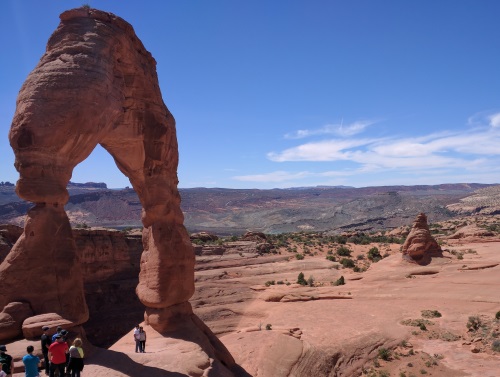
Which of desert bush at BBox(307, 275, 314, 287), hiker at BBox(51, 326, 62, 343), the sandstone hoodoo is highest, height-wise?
the sandstone hoodoo

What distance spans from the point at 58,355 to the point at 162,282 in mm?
4947

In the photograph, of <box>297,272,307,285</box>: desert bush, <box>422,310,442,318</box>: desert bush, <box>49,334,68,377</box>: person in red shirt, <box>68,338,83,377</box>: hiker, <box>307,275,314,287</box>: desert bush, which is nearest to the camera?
<box>49,334,68,377</box>: person in red shirt

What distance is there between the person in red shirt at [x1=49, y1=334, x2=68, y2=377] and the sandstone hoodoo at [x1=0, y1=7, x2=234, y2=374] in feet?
3.05

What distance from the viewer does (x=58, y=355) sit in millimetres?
7109

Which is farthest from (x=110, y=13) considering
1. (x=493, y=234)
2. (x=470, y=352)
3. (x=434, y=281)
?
(x=493, y=234)

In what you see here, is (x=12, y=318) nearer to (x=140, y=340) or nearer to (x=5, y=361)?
(x=5, y=361)

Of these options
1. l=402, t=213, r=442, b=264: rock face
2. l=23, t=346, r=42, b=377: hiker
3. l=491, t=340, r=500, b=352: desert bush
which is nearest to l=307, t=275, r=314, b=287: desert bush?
l=402, t=213, r=442, b=264: rock face

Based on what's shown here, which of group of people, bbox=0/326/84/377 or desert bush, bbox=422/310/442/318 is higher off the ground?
group of people, bbox=0/326/84/377

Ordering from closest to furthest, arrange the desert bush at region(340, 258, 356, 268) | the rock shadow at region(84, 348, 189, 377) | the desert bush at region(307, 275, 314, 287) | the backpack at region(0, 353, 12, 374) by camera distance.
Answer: the backpack at region(0, 353, 12, 374)
the rock shadow at region(84, 348, 189, 377)
the desert bush at region(307, 275, 314, 287)
the desert bush at region(340, 258, 356, 268)

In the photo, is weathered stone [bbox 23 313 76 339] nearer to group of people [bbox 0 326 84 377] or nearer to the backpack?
group of people [bbox 0 326 84 377]

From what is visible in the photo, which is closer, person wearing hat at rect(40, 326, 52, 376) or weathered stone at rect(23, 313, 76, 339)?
person wearing hat at rect(40, 326, 52, 376)

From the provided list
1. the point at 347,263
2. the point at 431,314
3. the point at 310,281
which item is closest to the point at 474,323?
the point at 431,314

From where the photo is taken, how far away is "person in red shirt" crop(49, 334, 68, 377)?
7.10m

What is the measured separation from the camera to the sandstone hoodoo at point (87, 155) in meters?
8.45
